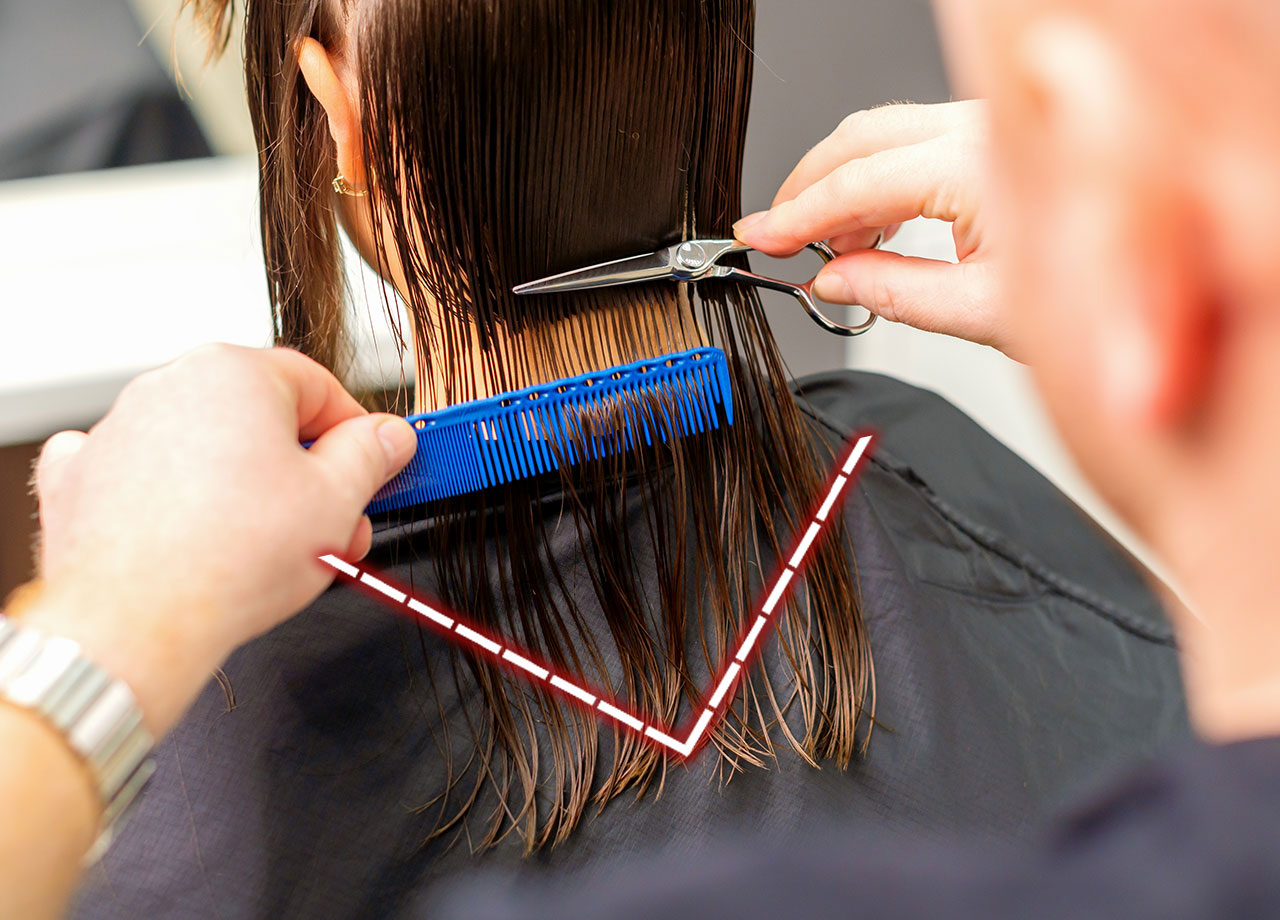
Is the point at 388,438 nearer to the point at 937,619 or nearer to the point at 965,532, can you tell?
the point at 937,619

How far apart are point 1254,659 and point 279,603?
0.50 meters

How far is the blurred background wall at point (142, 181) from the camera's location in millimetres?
1207

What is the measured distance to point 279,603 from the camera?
1.82 ft

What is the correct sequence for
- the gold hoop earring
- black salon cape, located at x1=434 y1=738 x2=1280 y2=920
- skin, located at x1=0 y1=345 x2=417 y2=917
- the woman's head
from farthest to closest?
the gold hoop earring → the woman's head → skin, located at x1=0 y1=345 x2=417 y2=917 → black salon cape, located at x1=434 y1=738 x2=1280 y2=920

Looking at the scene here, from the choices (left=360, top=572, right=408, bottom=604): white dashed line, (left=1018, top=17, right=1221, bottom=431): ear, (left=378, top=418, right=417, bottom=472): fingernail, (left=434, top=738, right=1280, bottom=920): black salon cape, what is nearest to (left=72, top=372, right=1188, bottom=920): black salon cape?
(left=360, top=572, right=408, bottom=604): white dashed line

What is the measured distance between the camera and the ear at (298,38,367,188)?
0.73 m

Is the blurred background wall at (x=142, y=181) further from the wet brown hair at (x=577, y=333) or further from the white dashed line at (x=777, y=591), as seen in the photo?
the white dashed line at (x=777, y=591)

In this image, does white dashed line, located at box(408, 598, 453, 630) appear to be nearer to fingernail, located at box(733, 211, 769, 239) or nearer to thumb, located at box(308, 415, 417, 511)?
thumb, located at box(308, 415, 417, 511)

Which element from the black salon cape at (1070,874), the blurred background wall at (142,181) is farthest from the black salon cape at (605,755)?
the black salon cape at (1070,874)

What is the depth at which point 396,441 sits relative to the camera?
2.13 feet

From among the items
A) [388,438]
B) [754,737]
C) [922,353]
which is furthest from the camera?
[922,353]

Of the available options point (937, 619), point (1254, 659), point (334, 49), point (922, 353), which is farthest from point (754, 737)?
point (922, 353)

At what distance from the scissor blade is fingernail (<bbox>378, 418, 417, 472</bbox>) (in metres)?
0.19

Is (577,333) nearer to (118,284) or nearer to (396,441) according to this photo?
(396,441)
